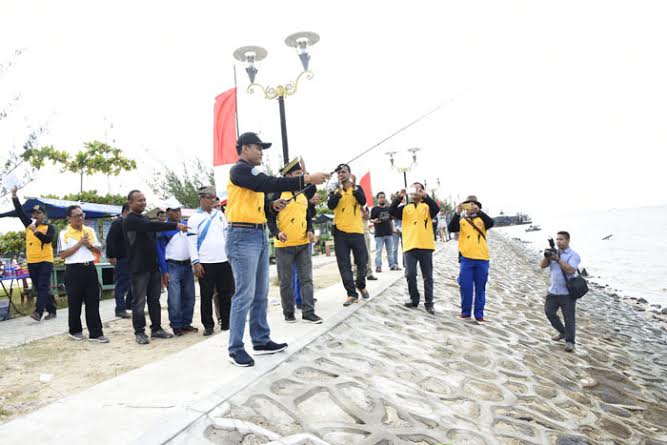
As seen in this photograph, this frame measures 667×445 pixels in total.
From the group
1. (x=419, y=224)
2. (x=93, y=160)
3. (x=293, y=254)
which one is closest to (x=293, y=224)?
(x=293, y=254)

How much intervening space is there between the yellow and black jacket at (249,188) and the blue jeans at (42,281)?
5.53 metres

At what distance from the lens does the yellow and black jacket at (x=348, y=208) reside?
6492 millimetres

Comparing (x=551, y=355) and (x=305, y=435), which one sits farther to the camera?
(x=551, y=355)

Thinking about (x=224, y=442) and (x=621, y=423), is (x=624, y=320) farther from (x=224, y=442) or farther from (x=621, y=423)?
(x=224, y=442)

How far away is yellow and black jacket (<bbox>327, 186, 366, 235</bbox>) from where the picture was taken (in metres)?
6.49

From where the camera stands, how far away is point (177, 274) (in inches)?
233

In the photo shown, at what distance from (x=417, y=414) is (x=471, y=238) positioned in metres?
3.69

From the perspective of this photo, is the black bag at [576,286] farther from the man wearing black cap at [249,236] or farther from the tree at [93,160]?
the tree at [93,160]

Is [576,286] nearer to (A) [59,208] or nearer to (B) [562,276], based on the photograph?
(B) [562,276]

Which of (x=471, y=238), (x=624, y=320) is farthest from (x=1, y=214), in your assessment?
(x=624, y=320)

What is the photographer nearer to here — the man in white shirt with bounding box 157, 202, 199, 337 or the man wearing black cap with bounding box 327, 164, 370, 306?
the man wearing black cap with bounding box 327, 164, 370, 306

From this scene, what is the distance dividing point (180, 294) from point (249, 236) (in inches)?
105

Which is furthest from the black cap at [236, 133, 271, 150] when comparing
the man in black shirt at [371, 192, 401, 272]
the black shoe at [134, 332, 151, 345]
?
the man in black shirt at [371, 192, 401, 272]

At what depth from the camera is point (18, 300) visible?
1073cm
